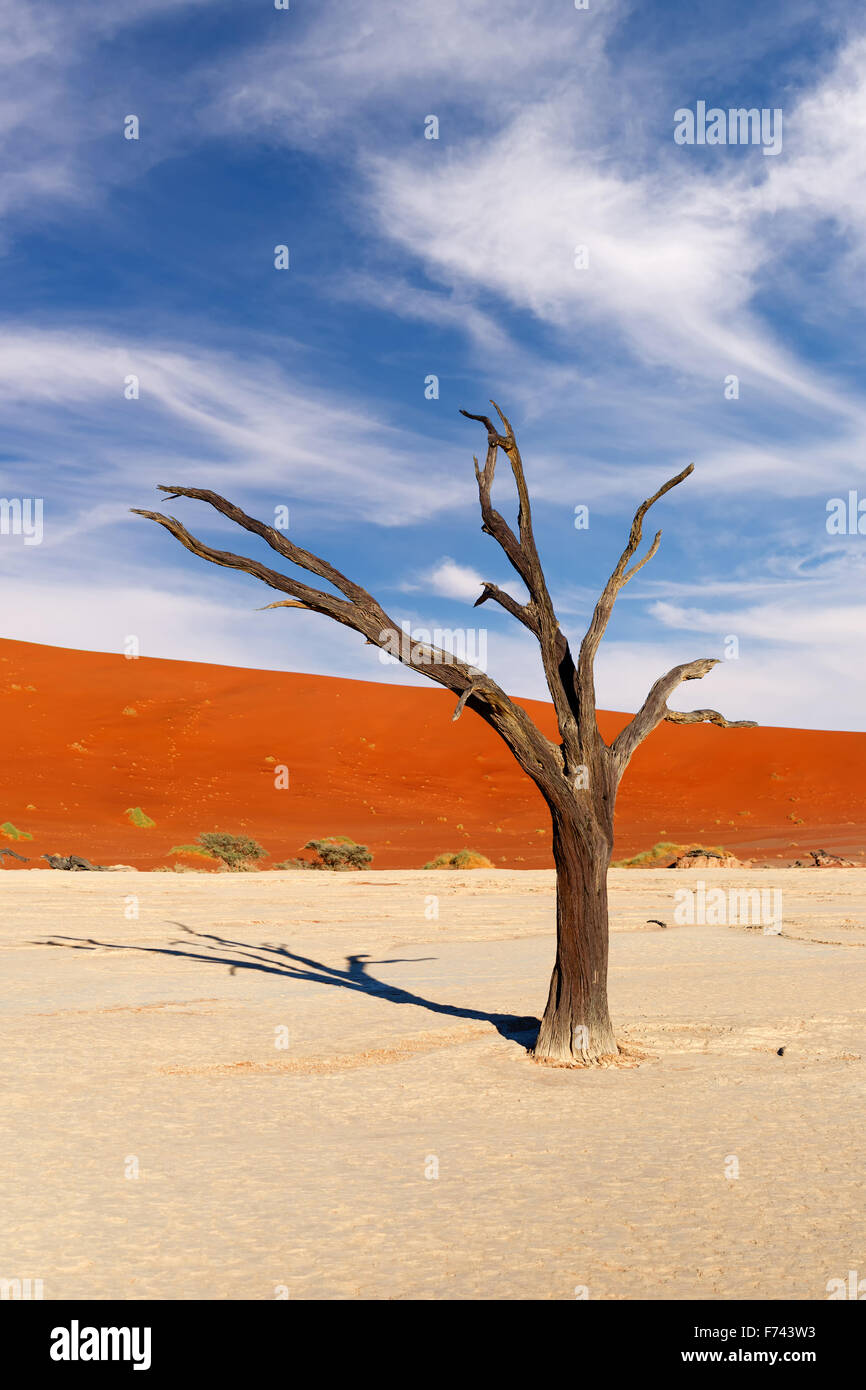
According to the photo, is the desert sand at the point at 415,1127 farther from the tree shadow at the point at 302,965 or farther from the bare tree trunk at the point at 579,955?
the bare tree trunk at the point at 579,955

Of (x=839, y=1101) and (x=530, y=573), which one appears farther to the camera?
(x=530, y=573)

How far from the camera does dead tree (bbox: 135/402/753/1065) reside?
8.85 metres

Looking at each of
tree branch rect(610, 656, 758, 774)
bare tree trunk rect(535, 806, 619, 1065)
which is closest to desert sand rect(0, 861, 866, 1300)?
bare tree trunk rect(535, 806, 619, 1065)

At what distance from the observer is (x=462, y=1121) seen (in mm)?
7293

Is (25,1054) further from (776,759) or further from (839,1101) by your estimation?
(776,759)

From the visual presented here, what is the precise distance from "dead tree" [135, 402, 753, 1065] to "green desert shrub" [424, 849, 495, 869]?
61.1ft

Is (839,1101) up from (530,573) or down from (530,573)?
down

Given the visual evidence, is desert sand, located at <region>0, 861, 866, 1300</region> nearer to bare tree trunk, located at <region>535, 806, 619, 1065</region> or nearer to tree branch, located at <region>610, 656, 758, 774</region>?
bare tree trunk, located at <region>535, 806, 619, 1065</region>

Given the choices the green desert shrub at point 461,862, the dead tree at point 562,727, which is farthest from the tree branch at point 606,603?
the green desert shrub at point 461,862
